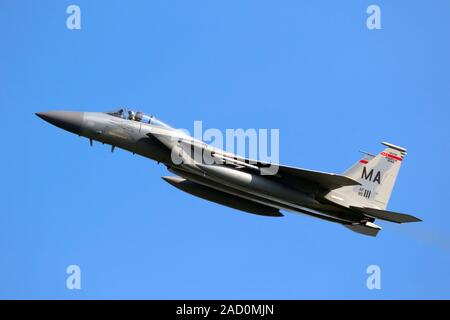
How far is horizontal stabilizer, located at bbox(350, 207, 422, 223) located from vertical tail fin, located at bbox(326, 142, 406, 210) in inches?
24.9

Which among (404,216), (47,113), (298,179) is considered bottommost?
(404,216)

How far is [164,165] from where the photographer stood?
18734mm

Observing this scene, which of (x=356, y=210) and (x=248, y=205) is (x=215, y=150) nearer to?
(x=248, y=205)

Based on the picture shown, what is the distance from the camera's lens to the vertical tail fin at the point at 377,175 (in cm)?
1943

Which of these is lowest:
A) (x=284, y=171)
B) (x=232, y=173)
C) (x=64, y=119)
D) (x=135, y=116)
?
(x=232, y=173)

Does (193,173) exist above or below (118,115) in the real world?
below

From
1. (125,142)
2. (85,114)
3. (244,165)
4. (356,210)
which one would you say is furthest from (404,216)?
(85,114)

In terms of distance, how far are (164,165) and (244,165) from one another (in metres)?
2.27

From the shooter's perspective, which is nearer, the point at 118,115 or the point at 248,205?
the point at 118,115

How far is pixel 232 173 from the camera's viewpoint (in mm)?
17734

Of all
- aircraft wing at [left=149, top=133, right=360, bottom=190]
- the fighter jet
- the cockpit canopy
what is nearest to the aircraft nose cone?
the fighter jet

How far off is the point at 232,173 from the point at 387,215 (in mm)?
4257

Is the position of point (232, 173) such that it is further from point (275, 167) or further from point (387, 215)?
point (387, 215)

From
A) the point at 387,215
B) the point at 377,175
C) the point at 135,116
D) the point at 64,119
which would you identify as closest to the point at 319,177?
the point at 387,215
